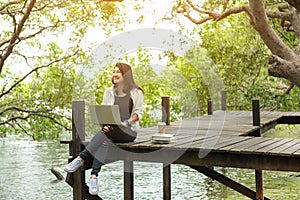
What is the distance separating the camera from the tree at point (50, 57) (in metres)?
10.9

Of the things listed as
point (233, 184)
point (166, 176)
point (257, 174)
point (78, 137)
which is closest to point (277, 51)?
point (257, 174)

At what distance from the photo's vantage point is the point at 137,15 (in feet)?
38.6

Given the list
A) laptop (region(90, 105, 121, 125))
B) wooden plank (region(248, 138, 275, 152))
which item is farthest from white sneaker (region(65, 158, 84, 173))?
wooden plank (region(248, 138, 275, 152))

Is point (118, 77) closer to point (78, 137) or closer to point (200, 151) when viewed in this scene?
point (78, 137)

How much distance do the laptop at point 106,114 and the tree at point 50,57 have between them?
6.13 metres

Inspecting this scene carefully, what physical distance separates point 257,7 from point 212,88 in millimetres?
6269

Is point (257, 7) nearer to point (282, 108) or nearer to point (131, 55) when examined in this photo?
point (282, 108)

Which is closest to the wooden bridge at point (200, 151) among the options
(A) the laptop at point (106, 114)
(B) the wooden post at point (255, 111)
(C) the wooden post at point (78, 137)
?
(C) the wooden post at point (78, 137)

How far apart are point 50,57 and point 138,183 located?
3475 mm

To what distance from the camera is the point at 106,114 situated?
→ 14.9 ft

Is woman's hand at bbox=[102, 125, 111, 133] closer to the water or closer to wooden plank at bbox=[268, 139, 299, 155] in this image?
wooden plank at bbox=[268, 139, 299, 155]

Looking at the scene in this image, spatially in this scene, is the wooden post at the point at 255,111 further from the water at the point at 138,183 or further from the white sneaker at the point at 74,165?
the white sneaker at the point at 74,165

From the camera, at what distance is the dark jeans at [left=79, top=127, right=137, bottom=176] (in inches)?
185

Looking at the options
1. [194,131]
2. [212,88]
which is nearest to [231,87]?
[212,88]
